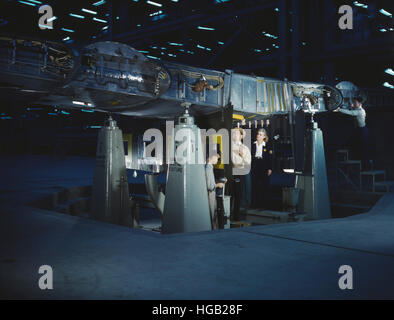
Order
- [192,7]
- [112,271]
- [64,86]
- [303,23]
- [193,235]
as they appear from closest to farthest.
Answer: [112,271], [193,235], [64,86], [303,23], [192,7]

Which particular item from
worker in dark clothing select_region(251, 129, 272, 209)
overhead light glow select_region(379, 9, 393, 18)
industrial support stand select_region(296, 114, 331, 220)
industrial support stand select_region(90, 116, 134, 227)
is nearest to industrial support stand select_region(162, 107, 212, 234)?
industrial support stand select_region(90, 116, 134, 227)

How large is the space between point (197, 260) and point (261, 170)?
19.4ft

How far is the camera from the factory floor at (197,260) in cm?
296

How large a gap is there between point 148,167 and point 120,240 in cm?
458

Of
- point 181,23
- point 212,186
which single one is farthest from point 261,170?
point 181,23

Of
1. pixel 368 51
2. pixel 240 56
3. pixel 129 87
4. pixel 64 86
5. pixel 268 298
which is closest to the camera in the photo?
pixel 268 298

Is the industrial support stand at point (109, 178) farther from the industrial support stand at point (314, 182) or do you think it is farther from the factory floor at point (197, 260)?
the industrial support stand at point (314, 182)

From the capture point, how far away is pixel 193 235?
194 inches

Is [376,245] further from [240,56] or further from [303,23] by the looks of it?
[240,56]

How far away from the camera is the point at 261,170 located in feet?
31.0

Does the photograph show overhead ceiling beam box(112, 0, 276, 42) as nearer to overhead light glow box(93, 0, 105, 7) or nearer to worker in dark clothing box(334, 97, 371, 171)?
overhead light glow box(93, 0, 105, 7)

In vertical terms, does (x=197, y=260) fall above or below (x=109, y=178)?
below

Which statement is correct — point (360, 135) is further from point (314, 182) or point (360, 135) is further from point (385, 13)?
point (385, 13)

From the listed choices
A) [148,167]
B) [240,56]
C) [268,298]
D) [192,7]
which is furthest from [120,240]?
[240,56]
